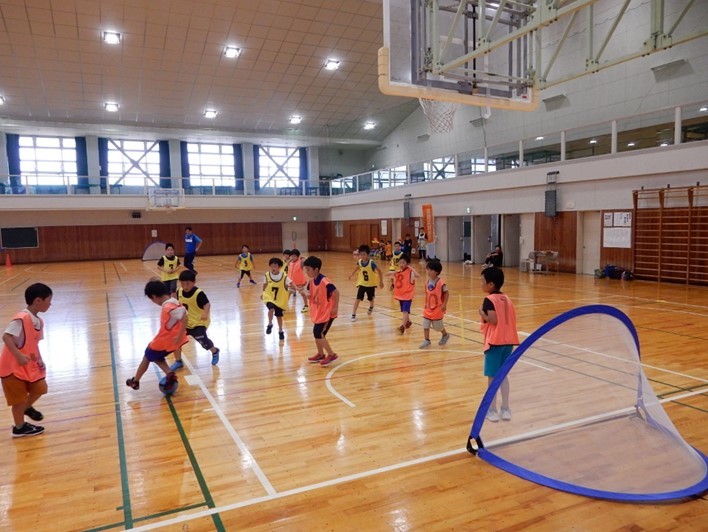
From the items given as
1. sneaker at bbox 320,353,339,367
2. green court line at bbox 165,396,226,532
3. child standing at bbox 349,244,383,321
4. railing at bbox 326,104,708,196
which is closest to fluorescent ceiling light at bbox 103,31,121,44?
railing at bbox 326,104,708,196

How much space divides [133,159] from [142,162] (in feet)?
1.81

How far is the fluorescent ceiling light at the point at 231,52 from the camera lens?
22013 mm

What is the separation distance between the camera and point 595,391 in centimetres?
538

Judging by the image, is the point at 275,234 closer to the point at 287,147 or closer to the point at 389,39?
the point at 287,147

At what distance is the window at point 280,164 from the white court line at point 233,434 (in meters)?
29.4

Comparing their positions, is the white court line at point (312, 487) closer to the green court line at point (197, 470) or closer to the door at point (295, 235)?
the green court line at point (197, 470)

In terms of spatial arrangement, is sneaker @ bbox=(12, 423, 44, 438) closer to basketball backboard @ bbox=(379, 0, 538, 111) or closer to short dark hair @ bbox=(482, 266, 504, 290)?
short dark hair @ bbox=(482, 266, 504, 290)

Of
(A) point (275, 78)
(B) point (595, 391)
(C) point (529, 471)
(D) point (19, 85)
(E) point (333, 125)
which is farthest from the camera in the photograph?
(E) point (333, 125)

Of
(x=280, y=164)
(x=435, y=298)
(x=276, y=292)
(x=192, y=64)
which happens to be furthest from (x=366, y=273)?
(x=280, y=164)

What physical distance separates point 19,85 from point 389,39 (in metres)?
22.8

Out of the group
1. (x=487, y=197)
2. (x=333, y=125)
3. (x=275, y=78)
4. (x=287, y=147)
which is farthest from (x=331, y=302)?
(x=287, y=147)

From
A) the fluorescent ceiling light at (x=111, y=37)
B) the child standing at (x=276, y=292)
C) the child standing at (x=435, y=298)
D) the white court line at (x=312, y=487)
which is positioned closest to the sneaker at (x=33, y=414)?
the white court line at (x=312, y=487)

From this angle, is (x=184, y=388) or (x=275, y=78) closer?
(x=184, y=388)

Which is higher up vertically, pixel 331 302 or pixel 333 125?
pixel 333 125
